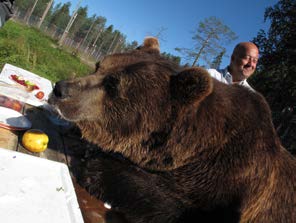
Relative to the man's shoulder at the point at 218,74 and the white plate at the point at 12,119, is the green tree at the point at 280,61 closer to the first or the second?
the man's shoulder at the point at 218,74

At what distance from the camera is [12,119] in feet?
6.20

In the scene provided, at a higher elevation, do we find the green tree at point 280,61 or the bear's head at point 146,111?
the green tree at point 280,61

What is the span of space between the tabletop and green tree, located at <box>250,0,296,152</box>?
8.69m

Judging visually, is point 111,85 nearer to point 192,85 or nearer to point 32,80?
point 192,85

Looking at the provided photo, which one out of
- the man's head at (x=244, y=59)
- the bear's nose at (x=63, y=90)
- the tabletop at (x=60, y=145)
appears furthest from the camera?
the man's head at (x=244, y=59)

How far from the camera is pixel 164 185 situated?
1.70 metres

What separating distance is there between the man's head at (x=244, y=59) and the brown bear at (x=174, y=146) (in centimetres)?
230

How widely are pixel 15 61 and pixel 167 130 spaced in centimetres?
550

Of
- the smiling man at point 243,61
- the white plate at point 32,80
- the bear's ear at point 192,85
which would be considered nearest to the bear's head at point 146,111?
the bear's ear at point 192,85

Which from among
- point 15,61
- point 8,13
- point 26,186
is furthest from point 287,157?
point 15,61

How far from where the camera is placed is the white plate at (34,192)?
1104 mm

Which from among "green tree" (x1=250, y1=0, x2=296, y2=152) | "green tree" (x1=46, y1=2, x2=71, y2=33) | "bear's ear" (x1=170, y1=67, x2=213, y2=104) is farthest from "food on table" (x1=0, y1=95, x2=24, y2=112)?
"green tree" (x1=46, y1=2, x2=71, y2=33)

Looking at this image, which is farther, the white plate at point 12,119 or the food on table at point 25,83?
the food on table at point 25,83

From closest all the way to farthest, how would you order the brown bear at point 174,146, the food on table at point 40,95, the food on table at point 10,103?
1. the brown bear at point 174,146
2. the food on table at point 10,103
3. the food on table at point 40,95
